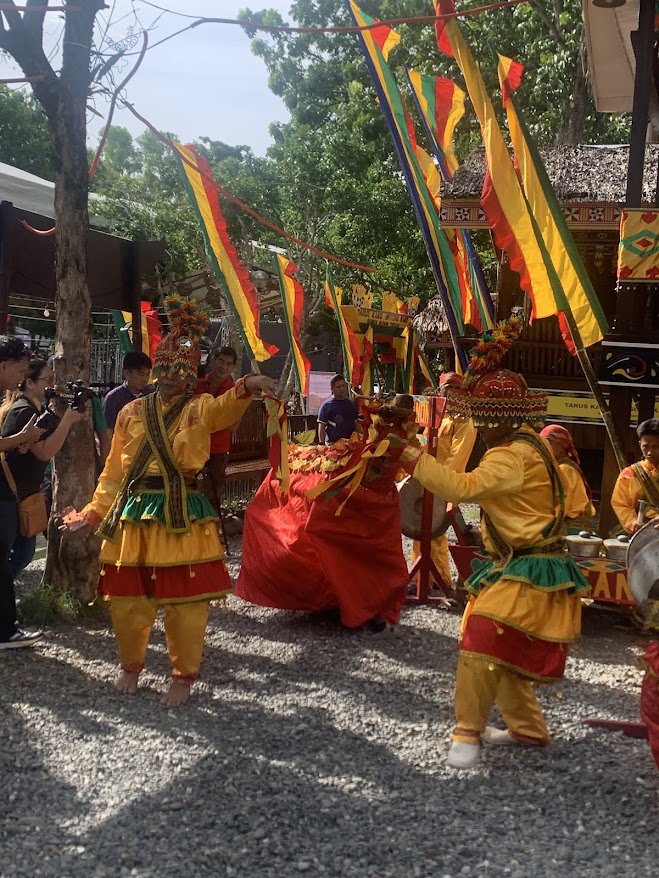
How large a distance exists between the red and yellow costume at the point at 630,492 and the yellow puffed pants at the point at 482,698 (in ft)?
6.87

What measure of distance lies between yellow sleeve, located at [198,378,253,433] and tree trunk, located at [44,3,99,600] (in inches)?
67.3

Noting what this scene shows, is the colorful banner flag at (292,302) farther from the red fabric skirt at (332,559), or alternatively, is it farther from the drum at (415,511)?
the red fabric skirt at (332,559)

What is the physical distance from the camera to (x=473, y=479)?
341 centimetres

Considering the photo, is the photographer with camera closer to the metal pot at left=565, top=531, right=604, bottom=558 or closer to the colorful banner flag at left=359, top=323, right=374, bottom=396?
the metal pot at left=565, top=531, right=604, bottom=558

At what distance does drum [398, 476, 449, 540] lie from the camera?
6.23 meters

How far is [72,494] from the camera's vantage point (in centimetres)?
549

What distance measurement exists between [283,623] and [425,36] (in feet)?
52.8

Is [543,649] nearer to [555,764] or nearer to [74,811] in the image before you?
[555,764]

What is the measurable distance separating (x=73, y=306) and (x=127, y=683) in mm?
2523

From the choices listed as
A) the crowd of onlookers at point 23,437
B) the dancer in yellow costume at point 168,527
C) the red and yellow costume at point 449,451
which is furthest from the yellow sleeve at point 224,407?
the red and yellow costume at point 449,451

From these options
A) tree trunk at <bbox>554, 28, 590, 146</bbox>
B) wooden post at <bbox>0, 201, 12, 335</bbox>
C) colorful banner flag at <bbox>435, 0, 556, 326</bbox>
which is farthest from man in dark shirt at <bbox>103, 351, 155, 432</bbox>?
tree trunk at <bbox>554, 28, 590, 146</bbox>

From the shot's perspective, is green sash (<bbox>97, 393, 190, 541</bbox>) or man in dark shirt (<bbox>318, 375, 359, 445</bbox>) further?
man in dark shirt (<bbox>318, 375, 359, 445</bbox>)

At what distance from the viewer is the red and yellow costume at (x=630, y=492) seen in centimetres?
532

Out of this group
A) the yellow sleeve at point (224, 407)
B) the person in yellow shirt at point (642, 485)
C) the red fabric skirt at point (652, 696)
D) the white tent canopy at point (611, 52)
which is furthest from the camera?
the white tent canopy at point (611, 52)
